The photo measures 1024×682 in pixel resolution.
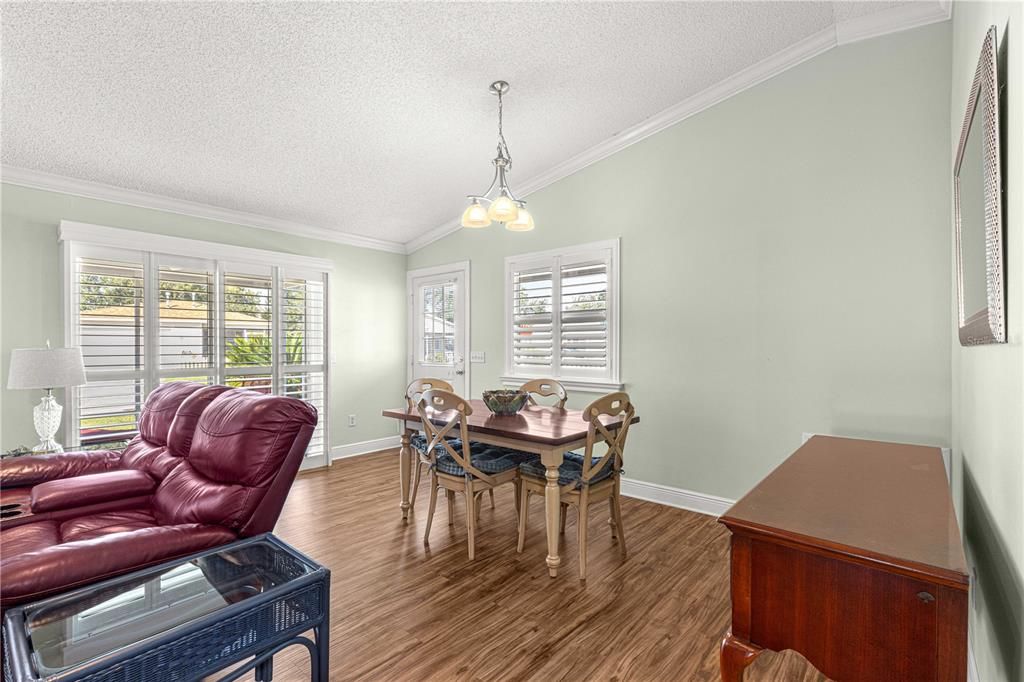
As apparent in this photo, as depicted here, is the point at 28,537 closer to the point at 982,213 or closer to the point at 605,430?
the point at 605,430

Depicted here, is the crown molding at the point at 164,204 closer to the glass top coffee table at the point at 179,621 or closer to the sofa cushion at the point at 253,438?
the sofa cushion at the point at 253,438

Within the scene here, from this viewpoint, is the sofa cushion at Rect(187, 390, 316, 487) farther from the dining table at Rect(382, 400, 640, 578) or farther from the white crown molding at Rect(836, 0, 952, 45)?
the white crown molding at Rect(836, 0, 952, 45)

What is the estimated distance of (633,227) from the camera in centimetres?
387

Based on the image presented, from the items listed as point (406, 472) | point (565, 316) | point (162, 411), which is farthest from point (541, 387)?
point (162, 411)

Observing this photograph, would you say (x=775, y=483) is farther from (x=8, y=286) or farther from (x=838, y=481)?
(x=8, y=286)

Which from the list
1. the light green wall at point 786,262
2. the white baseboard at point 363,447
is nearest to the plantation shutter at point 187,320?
the white baseboard at point 363,447

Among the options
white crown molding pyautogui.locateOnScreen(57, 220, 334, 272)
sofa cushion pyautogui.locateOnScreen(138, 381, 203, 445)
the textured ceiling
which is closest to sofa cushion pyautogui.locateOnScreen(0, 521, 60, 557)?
sofa cushion pyautogui.locateOnScreen(138, 381, 203, 445)

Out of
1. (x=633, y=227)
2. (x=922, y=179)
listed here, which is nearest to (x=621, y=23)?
(x=633, y=227)

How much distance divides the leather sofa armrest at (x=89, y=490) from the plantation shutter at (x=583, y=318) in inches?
118

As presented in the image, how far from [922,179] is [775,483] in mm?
2267

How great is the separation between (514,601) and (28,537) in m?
2.01

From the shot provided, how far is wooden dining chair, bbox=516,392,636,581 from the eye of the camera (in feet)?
8.30

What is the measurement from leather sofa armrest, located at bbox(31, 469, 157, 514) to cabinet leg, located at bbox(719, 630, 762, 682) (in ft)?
8.38

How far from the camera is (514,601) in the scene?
90.9 inches
